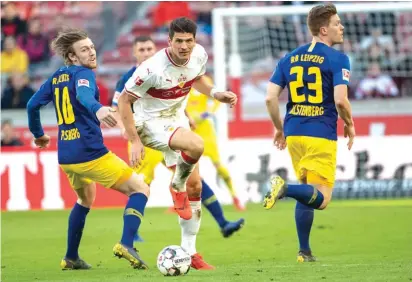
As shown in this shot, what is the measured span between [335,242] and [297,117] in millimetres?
2219

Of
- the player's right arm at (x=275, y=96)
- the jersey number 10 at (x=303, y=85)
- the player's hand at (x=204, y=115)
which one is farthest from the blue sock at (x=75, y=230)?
the player's hand at (x=204, y=115)

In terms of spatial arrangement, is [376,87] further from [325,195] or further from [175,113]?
[175,113]

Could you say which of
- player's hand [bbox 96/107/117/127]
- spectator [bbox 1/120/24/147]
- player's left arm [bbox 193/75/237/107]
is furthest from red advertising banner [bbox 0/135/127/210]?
player's hand [bbox 96/107/117/127]

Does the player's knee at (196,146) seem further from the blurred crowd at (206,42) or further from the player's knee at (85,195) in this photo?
the blurred crowd at (206,42)

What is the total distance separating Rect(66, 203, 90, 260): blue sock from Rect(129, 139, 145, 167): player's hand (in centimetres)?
99

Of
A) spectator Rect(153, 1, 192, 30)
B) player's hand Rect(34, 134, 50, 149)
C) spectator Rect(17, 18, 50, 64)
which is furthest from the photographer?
spectator Rect(17, 18, 50, 64)

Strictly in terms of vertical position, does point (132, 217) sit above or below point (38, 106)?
below

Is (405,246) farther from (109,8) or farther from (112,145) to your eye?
(109,8)

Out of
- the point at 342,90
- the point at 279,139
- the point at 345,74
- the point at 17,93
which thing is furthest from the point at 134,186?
the point at 17,93

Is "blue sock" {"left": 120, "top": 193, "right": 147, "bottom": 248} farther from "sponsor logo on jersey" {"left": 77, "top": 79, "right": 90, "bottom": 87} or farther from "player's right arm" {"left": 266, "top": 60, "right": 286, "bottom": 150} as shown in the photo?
"player's right arm" {"left": 266, "top": 60, "right": 286, "bottom": 150}

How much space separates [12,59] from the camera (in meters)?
20.0

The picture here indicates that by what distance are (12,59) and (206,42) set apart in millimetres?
4286

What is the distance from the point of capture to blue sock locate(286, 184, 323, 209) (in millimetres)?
7730

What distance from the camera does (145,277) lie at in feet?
22.6
